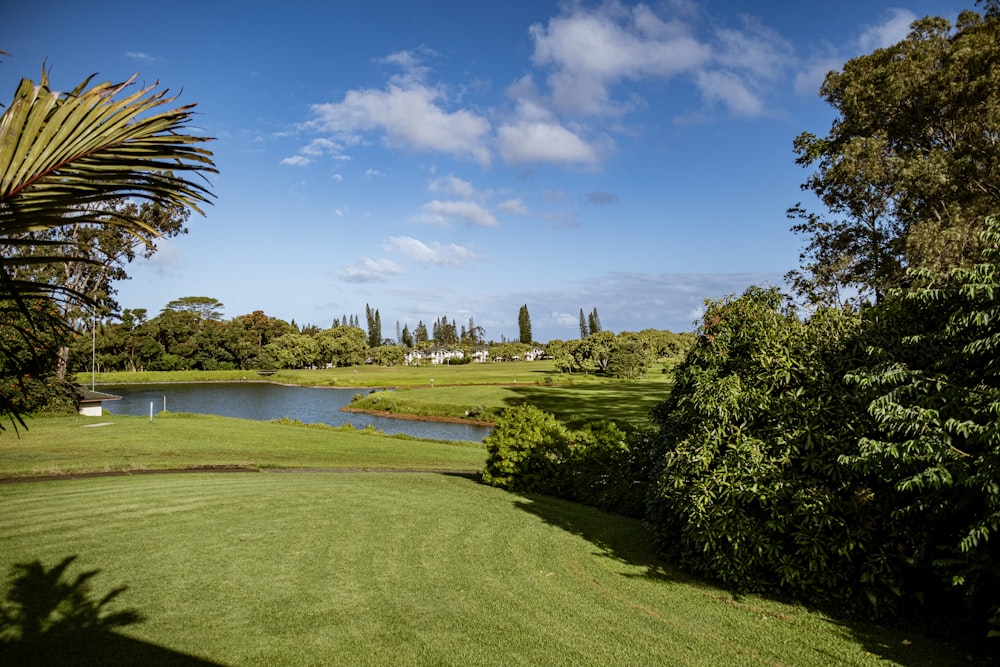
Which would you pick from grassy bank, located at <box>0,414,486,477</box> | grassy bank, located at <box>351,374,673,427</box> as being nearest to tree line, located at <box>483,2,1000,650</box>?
grassy bank, located at <box>0,414,486,477</box>

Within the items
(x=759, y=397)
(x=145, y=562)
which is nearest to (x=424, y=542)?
(x=145, y=562)

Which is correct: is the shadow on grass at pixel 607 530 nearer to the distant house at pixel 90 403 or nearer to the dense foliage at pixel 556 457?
the dense foliage at pixel 556 457

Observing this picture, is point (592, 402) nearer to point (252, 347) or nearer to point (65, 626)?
point (65, 626)

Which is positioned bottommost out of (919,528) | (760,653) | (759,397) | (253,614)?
(760,653)

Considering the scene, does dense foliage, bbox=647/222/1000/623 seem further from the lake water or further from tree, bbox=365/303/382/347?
tree, bbox=365/303/382/347

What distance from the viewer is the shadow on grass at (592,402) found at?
3761 cm

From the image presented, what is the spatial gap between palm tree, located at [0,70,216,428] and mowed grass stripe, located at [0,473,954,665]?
410 cm

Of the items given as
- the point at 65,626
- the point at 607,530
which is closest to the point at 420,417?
the point at 607,530

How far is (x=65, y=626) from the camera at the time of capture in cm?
523

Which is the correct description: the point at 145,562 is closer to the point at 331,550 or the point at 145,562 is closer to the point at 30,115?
the point at 331,550

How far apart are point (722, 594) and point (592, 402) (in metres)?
41.3

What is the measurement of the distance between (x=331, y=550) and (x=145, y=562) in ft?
7.48

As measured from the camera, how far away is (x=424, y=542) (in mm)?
8281

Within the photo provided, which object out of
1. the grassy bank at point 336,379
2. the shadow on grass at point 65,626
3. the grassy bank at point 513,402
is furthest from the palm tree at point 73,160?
the grassy bank at point 336,379
